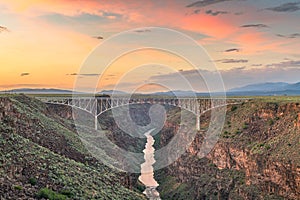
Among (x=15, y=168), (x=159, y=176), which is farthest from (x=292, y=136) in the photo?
(x=15, y=168)

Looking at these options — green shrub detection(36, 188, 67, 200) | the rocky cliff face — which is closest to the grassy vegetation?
green shrub detection(36, 188, 67, 200)

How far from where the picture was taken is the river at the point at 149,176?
9900 centimetres

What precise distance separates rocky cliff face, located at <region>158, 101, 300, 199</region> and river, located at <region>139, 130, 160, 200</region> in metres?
4.28

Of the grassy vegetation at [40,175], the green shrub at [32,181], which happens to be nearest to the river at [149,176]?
the grassy vegetation at [40,175]

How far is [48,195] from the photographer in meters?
31.4

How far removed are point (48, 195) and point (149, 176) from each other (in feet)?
288

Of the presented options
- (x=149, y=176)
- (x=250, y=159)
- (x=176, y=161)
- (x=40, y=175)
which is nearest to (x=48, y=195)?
(x=40, y=175)

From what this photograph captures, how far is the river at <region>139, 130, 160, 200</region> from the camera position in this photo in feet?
325

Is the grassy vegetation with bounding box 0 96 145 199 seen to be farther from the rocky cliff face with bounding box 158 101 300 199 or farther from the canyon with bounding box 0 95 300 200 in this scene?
the rocky cliff face with bounding box 158 101 300 199

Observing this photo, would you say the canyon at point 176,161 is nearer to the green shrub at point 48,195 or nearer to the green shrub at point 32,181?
the green shrub at point 32,181

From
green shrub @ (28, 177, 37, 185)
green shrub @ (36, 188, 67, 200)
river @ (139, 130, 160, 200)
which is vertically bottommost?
river @ (139, 130, 160, 200)

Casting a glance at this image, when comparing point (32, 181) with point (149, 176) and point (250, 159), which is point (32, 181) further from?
point (149, 176)

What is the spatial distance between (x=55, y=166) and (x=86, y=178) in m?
3.80

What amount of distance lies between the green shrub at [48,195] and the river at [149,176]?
56.1 metres
